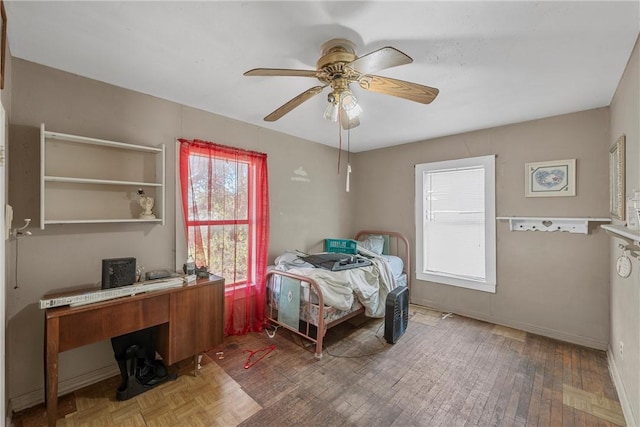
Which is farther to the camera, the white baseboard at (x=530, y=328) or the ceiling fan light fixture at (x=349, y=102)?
the white baseboard at (x=530, y=328)

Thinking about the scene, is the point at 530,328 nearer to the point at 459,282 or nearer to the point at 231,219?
the point at 459,282

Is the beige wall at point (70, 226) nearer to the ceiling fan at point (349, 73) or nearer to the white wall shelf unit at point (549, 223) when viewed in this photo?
the ceiling fan at point (349, 73)

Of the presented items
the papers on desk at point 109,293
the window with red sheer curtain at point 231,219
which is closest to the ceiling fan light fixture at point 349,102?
the window with red sheer curtain at point 231,219

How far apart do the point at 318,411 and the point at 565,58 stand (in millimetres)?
2931

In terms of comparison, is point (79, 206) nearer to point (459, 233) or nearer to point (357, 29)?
point (357, 29)

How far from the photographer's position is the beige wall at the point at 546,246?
9.04 ft

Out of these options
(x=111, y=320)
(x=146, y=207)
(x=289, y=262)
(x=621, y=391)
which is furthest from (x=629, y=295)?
(x=146, y=207)

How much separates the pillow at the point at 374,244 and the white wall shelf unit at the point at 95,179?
2.74 meters

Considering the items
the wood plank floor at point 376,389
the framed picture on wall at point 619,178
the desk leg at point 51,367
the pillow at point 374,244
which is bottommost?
the wood plank floor at point 376,389

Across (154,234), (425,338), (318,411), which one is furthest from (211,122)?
(425,338)

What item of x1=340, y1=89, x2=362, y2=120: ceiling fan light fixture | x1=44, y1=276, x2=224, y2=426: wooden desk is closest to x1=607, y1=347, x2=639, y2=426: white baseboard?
x1=340, y1=89, x2=362, y2=120: ceiling fan light fixture

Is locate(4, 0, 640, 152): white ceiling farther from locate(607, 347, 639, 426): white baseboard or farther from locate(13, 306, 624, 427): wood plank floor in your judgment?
locate(13, 306, 624, 427): wood plank floor

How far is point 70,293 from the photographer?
6.57ft

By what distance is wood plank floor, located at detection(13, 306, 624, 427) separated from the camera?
185cm
